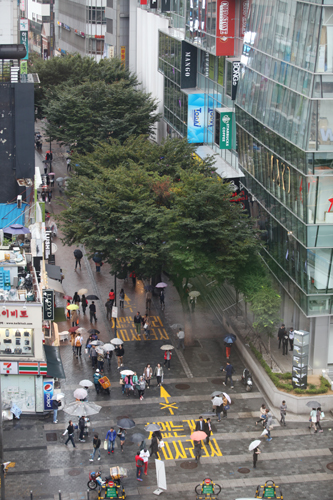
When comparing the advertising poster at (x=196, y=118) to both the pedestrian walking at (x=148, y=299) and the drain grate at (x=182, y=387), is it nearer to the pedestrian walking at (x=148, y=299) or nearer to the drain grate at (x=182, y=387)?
the pedestrian walking at (x=148, y=299)

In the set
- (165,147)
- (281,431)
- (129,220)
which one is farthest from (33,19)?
(281,431)

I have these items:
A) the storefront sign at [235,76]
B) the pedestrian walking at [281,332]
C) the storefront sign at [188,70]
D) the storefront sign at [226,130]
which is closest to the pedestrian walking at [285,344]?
the pedestrian walking at [281,332]

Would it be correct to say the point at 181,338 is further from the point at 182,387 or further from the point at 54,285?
the point at 54,285

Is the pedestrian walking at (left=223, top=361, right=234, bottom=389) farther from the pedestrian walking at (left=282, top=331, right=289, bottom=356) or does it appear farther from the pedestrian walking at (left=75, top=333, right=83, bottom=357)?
the pedestrian walking at (left=75, top=333, right=83, bottom=357)

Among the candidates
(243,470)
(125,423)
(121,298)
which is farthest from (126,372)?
(121,298)

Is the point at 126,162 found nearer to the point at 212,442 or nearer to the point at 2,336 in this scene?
the point at 2,336

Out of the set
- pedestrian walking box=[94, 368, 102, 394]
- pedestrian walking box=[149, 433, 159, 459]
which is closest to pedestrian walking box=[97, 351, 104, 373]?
pedestrian walking box=[94, 368, 102, 394]
